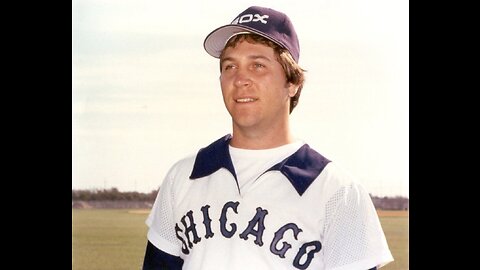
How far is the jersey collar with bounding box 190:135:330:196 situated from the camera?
156 centimetres

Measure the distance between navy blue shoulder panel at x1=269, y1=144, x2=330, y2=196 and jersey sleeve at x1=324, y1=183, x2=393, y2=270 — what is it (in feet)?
0.23

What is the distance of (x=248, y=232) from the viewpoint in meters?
1.55

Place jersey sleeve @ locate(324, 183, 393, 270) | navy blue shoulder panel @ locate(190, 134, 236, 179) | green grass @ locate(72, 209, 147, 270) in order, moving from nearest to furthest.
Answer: jersey sleeve @ locate(324, 183, 393, 270) < navy blue shoulder panel @ locate(190, 134, 236, 179) < green grass @ locate(72, 209, 147, 270)

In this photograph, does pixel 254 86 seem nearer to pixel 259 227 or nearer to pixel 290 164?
pixel 290 164

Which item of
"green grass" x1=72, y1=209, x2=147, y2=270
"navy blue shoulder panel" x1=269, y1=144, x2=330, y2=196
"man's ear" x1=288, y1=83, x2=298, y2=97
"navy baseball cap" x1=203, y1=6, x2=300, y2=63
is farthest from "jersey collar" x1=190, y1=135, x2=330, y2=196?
"green grass" x1=72, y1=209, x2=147, y2=270

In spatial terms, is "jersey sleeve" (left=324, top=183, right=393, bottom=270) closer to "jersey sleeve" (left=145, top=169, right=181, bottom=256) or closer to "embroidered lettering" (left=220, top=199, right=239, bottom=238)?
"embroidered lettering" (left=220, top=199, right=239, bottom=238)

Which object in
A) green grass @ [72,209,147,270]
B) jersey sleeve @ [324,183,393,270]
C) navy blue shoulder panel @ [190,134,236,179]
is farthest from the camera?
green grass @ [72,209,147,270]

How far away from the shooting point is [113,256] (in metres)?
10.9

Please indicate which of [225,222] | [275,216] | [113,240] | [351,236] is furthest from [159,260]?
[113,240]

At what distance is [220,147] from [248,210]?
0.19 meters

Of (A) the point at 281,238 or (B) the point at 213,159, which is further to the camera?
(B) the point at 213,159

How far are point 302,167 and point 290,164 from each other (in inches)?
1.1
